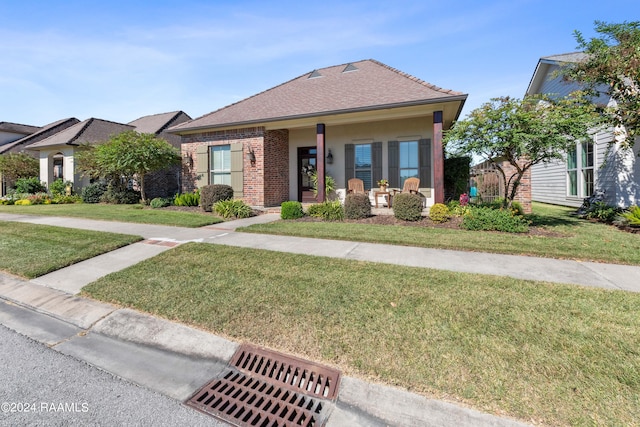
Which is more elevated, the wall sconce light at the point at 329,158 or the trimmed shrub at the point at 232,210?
the wall sconce light at the point at 329,158

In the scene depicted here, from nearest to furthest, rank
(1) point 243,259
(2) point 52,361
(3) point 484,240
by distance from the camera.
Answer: (2) point 52,361 → (1) point 243,259 → (3) point 484,240

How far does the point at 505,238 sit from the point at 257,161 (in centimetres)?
851

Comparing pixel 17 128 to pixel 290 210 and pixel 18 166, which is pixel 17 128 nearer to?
pixel 18 166

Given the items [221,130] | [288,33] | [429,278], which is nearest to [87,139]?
[221,130]

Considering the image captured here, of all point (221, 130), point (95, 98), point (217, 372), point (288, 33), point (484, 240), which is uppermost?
point (288, 33)

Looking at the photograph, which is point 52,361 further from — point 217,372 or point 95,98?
point 95,98

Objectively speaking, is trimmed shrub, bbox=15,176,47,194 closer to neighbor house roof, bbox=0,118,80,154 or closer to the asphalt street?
neighbor house roof, bbox=0,118,80,154

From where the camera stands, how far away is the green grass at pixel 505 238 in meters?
4.66

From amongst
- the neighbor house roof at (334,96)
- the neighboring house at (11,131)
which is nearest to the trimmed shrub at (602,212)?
the neighbor house roof at (334,96)

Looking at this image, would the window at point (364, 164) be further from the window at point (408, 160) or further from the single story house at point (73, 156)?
the single story house at point (73, 156)

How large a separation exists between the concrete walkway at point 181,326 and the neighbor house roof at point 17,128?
93.1 feet

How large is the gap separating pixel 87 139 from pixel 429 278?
791 inches

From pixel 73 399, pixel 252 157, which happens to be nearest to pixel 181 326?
pixel 73 399

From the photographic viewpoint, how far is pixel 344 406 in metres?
1.81
